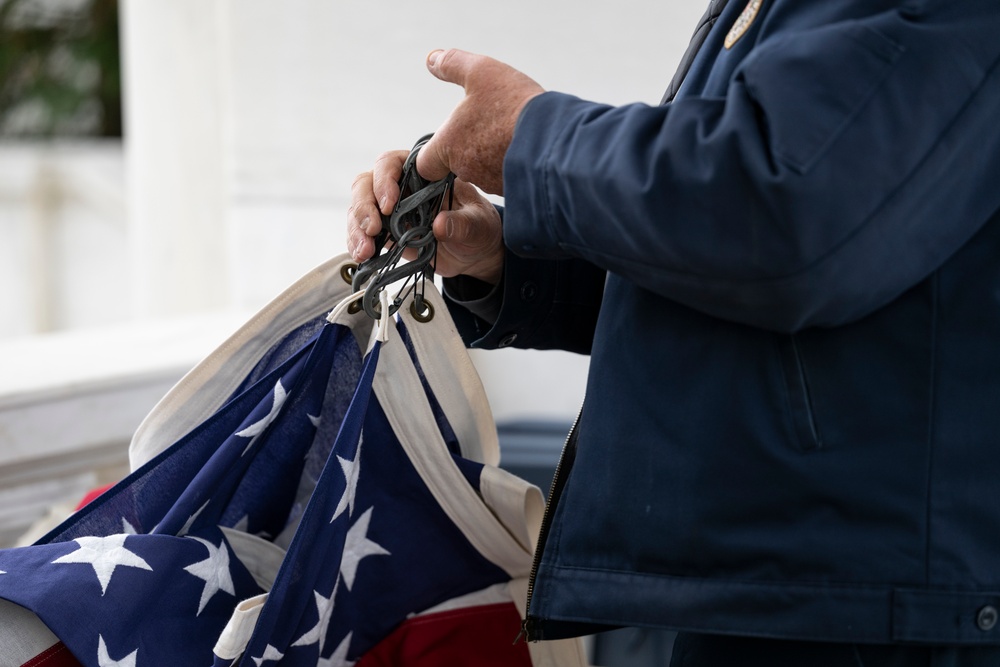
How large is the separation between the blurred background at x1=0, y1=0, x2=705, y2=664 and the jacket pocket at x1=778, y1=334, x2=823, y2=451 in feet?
4.11

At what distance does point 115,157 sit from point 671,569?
6062mm

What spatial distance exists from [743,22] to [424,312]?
38 centimetres

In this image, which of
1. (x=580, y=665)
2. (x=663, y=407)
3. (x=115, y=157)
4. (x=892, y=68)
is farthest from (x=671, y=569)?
(x=115, y=157)

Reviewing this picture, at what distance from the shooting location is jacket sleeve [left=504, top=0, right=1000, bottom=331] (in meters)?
0.67

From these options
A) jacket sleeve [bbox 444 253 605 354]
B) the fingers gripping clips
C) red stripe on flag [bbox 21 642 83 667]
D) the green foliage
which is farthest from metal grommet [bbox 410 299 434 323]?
the green foliage

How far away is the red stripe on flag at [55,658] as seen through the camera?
2.76 feet

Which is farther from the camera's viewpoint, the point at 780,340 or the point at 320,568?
the point at 320,568

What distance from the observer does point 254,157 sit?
A: 9.09 feet

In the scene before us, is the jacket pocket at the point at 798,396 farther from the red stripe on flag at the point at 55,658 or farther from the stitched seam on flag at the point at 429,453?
the red stripe on flag at the point at 55,658

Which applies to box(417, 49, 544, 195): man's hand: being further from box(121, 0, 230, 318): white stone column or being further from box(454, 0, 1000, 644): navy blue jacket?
box(121, 0, 230, 318): white stone column

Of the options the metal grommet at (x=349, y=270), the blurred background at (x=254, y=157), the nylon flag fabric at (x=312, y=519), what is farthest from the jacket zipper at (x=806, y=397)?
the blurred background at (x=254, y=157)

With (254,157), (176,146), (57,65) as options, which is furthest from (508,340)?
(57,65)

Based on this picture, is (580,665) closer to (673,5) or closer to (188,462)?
(188,462)

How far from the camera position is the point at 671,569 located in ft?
2.63
